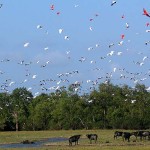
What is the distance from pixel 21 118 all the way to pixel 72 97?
14.8 meters

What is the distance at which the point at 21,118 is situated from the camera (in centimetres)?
12550

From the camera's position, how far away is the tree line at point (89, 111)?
112875mm

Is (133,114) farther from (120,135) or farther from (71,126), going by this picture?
(120,135)

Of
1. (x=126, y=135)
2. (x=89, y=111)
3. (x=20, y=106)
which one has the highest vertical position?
(x=20, y=106)

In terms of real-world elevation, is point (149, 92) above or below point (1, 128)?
above

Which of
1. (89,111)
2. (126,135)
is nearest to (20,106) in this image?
(89,111)

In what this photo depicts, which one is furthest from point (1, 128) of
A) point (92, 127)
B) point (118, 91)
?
point (118, 91)

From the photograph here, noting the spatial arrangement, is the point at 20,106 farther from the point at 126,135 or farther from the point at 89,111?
the point at 126,135

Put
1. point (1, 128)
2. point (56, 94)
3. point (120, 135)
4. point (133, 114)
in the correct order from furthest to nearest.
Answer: point (56, 94), point (1, 128), point (133, 114), point (120, 135)

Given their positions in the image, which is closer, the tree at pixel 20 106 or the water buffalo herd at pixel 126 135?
the water buffalo herd at pixel 126 135

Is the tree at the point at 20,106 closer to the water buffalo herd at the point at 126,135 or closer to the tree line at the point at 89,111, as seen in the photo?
the tree line at the point at 89,111

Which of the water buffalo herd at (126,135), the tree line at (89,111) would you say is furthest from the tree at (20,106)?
the water buffalo herd at (126,135)

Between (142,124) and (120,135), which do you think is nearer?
(120,135)

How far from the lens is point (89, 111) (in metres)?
118
